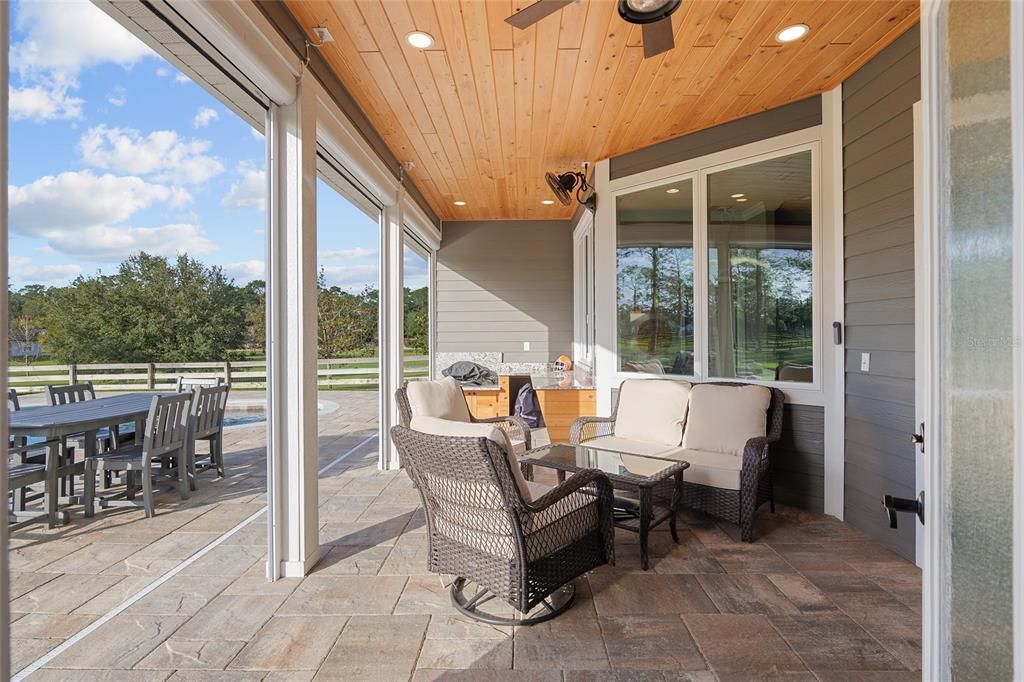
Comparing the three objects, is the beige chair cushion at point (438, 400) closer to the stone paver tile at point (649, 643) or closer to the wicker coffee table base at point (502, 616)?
the wicker coffee table base at point (502, 616)

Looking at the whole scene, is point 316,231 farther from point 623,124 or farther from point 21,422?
point 623,124

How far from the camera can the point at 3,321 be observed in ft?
4.07

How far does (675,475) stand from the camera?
2.98 m

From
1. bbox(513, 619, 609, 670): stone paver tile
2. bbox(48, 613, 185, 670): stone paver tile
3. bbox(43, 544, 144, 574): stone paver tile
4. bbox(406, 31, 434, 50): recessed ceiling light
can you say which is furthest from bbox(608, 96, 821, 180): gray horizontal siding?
bbox(43, 544, 144, 574): stone paver tile

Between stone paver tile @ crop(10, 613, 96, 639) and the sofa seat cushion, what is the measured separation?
10.8ft

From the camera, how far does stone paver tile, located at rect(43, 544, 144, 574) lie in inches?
110

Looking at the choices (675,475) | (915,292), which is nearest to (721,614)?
(675,475)

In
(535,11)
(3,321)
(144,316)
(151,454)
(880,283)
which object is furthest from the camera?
(151,454)

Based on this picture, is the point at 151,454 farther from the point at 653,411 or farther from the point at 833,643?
the point at 833,643

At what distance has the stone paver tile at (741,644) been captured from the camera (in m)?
1.96

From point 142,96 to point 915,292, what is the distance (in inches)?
155

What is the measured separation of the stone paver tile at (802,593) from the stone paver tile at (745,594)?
32 millimetres

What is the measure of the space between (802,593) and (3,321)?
3238mm

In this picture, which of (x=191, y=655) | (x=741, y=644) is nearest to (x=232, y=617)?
(x=191, y=655)
